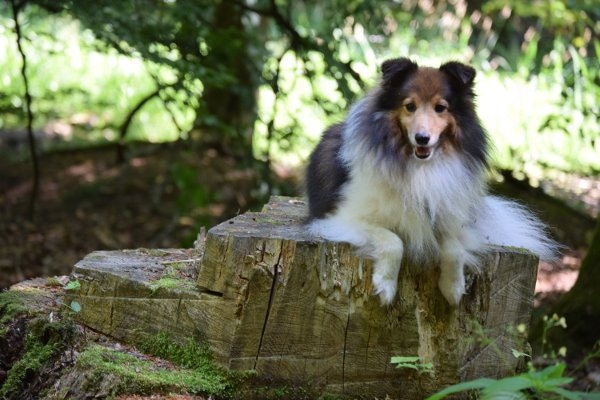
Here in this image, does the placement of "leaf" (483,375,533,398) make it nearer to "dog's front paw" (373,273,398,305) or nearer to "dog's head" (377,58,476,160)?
"dog's front paw" (373,273,398,305)

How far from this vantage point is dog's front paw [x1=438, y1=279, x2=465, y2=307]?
3885 mm

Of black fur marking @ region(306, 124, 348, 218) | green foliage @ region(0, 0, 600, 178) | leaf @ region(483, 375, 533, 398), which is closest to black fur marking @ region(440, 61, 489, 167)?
black fur marking @ region(306, 124, 348, 218)

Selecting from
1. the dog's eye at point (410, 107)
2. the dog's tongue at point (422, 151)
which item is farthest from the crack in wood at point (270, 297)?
the dog's eye at point (410, 107)

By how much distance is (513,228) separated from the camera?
174 inches

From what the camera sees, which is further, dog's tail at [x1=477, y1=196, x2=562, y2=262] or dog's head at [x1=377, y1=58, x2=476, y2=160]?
dog's tail at [x1=477, y1=196, x2=562, y2=262]

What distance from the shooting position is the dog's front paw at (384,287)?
3826 mm

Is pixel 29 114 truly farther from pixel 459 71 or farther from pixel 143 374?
pixel 459 71

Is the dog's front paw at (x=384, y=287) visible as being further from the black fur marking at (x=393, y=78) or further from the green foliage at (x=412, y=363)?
the black fur marking at (x=393, y=78)

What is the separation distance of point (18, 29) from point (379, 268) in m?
4.39

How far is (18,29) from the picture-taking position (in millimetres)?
6820

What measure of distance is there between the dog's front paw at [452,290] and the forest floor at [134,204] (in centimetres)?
374

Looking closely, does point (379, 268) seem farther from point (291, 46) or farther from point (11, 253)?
point (11, 253)

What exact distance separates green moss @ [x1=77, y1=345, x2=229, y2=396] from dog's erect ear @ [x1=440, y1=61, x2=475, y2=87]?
178 centimetres

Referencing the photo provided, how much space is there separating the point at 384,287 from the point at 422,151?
654mm
